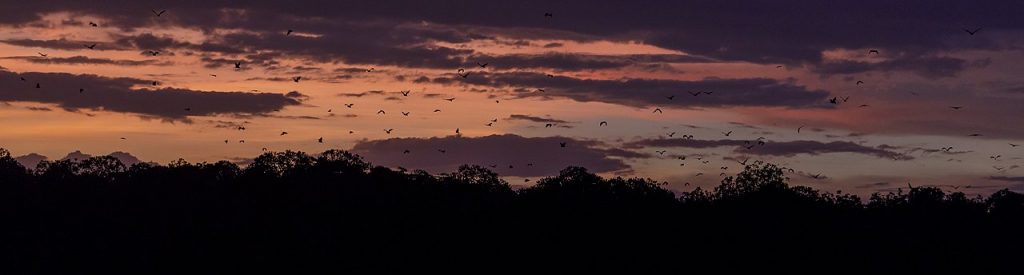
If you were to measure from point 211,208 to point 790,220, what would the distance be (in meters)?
34.4

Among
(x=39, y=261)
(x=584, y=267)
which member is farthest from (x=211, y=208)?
(x=584, y=267)

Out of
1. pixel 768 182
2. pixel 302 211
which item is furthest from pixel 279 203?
pixel 768 182

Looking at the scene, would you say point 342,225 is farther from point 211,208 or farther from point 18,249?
point 18,249

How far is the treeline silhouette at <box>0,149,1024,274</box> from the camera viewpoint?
277 feet

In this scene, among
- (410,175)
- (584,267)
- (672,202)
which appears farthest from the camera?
(410,175)

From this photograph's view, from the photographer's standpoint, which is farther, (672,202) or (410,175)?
(410,175)

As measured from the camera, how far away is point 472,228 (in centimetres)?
8731

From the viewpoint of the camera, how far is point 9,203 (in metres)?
94.6

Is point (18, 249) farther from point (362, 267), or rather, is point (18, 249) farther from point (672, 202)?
point (672, 202)

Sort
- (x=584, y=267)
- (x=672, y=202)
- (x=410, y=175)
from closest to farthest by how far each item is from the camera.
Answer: (x=584, y=267)
(x=672, y=202)
(x=410, y=175)

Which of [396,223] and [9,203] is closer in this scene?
[396,223]

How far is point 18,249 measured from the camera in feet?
295

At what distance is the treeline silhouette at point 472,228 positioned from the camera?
277 ft

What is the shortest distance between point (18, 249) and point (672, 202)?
39363 millimetres
